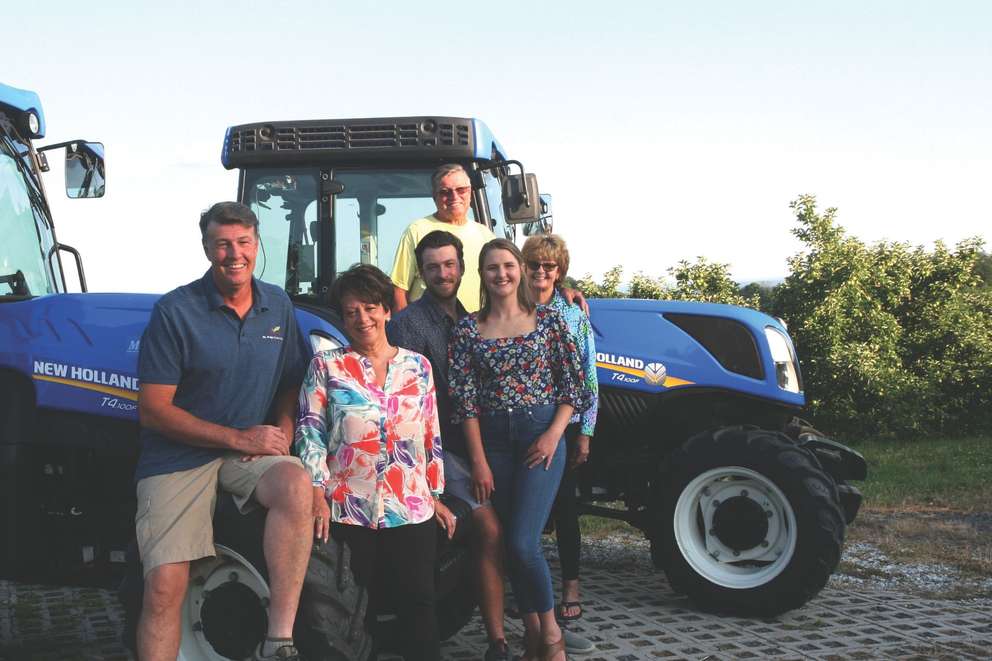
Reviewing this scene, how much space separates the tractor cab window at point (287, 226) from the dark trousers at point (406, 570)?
8.31ft

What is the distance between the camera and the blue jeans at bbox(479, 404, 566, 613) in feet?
14.0

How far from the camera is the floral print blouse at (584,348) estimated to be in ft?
14.9

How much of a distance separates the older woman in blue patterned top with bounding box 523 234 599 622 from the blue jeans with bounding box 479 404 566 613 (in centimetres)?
46

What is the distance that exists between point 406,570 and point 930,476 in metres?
9.93

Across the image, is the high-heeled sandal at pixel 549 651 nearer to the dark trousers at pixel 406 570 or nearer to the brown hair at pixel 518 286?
the dark trousers at pixel 406 570

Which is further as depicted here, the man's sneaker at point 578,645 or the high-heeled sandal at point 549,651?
the man's sneaker at point 578,645

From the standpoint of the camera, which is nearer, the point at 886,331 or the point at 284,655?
the point at 284,655

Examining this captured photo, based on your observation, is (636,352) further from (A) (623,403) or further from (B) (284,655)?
(B) (284,655)

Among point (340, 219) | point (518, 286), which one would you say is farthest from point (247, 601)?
point (340, 219)

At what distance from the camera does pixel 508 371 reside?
4301 millimetres

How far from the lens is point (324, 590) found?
12.1 ft

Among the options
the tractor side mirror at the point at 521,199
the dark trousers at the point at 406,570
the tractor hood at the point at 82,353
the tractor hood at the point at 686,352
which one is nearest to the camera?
the dark trousers at the point at 406,570

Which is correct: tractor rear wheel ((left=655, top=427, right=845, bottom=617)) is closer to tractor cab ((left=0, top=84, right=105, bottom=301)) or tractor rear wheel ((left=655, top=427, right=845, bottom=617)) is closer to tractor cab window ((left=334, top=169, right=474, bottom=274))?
tractor cab window ((left=334, top=169, right=474, bottom=274))

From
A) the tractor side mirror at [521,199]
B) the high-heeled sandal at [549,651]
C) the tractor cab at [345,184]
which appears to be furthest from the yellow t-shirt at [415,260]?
the high-heeled sandal at [549,651]
